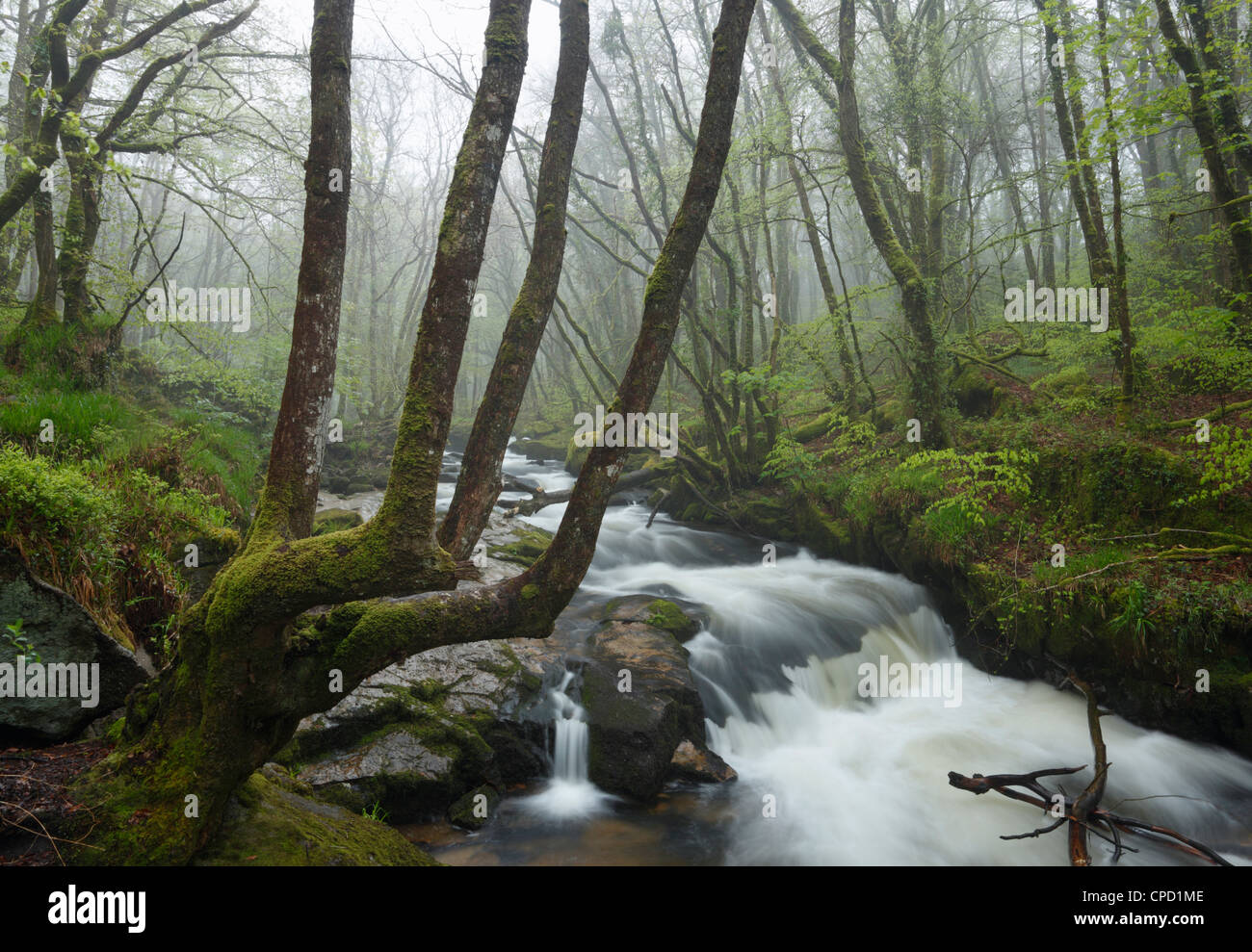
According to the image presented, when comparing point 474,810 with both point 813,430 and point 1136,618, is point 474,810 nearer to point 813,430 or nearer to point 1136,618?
point 1136,618

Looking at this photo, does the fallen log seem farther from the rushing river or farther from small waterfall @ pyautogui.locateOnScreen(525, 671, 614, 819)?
small waterfall @ pyautogui.locateOnScreen(525, 671, 614, 819)

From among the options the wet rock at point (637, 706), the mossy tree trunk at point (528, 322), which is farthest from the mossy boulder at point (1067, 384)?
the mossy tree trunk at point (528, 322)

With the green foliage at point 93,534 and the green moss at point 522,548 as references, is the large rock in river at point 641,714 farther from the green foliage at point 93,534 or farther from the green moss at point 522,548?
the green foliage at point 93,534

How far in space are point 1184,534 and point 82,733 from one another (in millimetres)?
10106

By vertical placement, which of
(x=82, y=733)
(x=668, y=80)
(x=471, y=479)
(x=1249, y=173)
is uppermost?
(x=668, y=80)

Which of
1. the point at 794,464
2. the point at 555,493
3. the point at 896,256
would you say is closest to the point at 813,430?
the point at 794,464

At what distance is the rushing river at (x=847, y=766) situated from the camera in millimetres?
5176

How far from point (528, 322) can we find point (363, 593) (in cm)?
301

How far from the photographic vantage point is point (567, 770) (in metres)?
5.88

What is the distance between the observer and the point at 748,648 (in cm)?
816

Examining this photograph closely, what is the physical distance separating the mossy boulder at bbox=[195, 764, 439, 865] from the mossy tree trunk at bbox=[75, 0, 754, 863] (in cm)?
12

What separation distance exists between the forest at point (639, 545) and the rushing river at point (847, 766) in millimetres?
41
